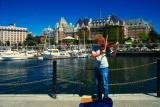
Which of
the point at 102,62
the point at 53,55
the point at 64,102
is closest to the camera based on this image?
the point at 64,102

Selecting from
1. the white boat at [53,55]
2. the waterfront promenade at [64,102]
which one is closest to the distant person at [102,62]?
the waterfront promenade at [64,102]

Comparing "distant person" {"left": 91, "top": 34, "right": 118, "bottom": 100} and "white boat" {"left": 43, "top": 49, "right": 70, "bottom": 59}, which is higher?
"white boat" {"left": 43, "top": 49, "right": 70, "bottom": 59}

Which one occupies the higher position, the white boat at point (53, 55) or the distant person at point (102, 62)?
the white boat at point (53, 55)

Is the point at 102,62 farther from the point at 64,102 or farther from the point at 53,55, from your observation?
the point at 53,55

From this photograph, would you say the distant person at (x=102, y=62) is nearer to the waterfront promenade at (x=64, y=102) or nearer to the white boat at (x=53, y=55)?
the waterfront promenade at (x=64, y=102)

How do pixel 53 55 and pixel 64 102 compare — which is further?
pixel 53 55

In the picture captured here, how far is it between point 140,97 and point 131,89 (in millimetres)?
19609

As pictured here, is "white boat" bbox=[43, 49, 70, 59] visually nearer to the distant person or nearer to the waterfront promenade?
the waterfront promenade

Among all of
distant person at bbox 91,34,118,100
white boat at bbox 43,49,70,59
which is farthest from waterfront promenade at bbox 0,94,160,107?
white boat at bbox 43,49,70,59

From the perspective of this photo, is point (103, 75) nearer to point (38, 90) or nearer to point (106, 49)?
Result: point (106, 49)

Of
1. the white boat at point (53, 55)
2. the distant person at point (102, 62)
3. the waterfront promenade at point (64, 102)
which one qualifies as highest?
the white boat at point (53, 55)

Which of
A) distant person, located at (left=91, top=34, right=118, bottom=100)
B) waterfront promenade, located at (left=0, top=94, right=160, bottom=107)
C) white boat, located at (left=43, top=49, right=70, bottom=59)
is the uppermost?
white boat, located at (left=43, top=49, right=70, bottom=59)

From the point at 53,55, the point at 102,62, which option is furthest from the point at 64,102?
the point at 53,55

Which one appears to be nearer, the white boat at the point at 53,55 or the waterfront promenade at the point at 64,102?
the waterfront promenade at the point at 64,102
